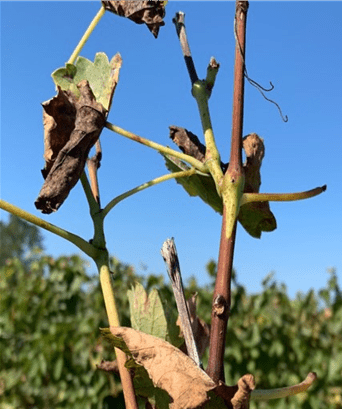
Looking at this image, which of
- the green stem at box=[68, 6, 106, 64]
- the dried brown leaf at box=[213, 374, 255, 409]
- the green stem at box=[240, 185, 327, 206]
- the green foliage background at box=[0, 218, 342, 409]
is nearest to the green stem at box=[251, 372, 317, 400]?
the dried brown leaf at box=[213, 374, 255, 409]

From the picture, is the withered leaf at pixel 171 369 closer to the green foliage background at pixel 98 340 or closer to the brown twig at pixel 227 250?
the brown twig at pixel 227 250

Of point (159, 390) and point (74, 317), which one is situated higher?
point (74, 317)

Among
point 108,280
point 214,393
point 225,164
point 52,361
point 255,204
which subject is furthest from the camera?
point 52,361

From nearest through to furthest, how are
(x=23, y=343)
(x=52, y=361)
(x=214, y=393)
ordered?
(x=214, y=393), (x=52, y=361), (x=23, y=343)

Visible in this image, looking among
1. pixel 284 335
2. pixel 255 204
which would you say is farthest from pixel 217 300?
pixel 284 335

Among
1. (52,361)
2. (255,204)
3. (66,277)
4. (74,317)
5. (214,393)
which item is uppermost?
(66,277)

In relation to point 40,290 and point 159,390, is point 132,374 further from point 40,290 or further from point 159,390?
point 40,290
